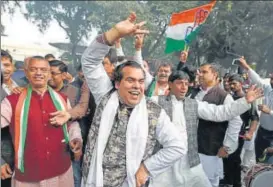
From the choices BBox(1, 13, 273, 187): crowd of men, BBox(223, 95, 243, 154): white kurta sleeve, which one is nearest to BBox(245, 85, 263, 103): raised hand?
BBox(1, 13, 273, 187): crowd of men

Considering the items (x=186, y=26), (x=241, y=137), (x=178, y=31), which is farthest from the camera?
(x=178, y=31)

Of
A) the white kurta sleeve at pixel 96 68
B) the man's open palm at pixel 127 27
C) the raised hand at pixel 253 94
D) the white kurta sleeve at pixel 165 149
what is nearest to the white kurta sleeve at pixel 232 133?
the raised hand at pixel 253 94

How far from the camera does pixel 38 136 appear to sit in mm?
2709

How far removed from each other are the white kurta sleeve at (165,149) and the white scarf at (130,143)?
0.32 ft

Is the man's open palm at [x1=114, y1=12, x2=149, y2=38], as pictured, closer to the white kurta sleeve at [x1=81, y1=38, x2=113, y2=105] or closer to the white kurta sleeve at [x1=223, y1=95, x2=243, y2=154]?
the white kurta sleeve at [x1=81, y1=38, x2=113, y2=105]

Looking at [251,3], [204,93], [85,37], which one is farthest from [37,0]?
[204,93]

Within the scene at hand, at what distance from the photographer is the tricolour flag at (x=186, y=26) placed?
6887 mm

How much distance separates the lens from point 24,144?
106 inches

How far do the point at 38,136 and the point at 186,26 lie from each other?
482cm

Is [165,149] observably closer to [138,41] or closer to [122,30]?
[122,30]

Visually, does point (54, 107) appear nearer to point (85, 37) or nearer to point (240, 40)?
point (240, 40)

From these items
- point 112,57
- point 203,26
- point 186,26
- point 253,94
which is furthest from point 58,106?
point 203,26

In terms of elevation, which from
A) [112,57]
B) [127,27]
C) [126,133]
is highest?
[127,27]

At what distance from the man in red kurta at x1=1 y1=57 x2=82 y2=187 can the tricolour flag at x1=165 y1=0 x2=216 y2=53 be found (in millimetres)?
4270
